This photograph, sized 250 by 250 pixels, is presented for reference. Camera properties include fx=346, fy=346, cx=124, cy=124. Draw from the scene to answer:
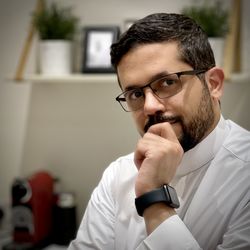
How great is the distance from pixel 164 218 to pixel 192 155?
264mm

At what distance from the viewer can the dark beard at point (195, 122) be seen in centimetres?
103

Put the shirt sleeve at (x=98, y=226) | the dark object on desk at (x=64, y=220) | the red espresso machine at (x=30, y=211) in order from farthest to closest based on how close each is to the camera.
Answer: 1. the dark object on desk at (x=64, y=220)
2. the red espresso machine at (x=30, y=211)
3. the shirt sleeve at (x=98, y=226)

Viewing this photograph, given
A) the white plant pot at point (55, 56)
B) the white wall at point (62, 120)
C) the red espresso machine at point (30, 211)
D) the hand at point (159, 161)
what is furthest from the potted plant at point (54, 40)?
the hand at point (159, 161)

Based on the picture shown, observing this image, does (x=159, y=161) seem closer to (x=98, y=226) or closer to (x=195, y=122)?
(x=195, y=122)

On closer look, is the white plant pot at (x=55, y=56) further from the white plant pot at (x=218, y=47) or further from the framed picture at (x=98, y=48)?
the white plant pot at (x=218, y=47)

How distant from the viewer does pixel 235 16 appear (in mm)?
1587

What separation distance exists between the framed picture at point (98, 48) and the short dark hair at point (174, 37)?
26.3 inches

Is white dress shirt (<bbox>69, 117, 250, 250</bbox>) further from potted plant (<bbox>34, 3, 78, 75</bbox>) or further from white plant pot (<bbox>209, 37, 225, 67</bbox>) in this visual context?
potted plant (<bbox>34, 3, 78, 75</bbox>)

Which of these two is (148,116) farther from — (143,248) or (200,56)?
(143,248)

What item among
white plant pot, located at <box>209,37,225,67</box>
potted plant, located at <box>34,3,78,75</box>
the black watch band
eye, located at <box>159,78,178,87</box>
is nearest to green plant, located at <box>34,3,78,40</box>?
potted plant, located at <box>34,3,78,75</box>

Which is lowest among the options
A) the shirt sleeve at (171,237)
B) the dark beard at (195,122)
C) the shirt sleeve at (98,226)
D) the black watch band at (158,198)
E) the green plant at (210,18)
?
the shirt sleeve at (98,226)

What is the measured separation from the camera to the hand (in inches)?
37.0

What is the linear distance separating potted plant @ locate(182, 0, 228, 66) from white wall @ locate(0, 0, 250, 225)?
346 mm

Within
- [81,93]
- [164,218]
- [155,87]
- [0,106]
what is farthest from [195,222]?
[0,106]
